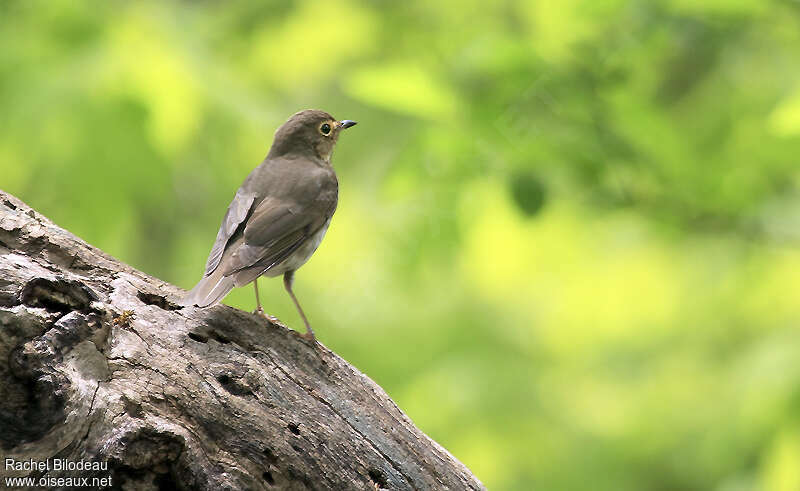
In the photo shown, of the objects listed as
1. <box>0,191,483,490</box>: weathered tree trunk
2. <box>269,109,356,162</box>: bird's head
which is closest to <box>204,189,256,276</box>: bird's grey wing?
<box>0,191,483,490</box>: weathered tree trunk

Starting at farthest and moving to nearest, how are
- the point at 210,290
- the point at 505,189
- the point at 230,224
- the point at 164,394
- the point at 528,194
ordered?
the point at 505,189 < the point at 528,194 < the point at 230,224 < the point at 210,290 < the point at 164,394

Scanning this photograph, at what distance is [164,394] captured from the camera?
365 cm

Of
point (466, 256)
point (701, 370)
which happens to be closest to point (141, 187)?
point (466, 256)

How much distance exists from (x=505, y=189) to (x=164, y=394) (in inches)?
134

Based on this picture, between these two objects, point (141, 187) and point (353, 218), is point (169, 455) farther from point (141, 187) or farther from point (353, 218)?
point (353, 218)

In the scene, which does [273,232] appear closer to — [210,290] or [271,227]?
[271,227]

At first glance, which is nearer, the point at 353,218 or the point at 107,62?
the point at 107,62

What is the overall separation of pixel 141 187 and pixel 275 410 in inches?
156

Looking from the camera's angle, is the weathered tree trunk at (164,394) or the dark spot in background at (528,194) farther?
the dark spot in background at (528,194)

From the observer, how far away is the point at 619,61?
652 cm

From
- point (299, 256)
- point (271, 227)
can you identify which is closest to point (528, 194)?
point (299, 256)

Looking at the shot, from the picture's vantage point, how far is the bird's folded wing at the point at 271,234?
4.48m

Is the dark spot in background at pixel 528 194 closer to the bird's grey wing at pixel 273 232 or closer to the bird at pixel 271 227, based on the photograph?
the bird at pixel 271 227

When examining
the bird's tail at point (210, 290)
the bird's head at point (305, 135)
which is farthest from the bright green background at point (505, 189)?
the bird's tail at point (210, 290)
